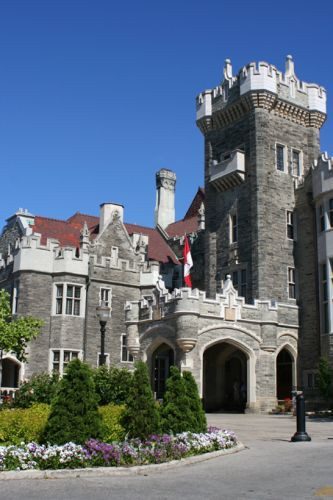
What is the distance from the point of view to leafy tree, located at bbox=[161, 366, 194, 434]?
14547 mm

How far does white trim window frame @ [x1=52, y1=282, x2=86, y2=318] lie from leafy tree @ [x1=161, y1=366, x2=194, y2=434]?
21.1 m

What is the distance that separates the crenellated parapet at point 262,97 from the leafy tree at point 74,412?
83.3ft

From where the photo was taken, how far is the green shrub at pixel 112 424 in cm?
1377

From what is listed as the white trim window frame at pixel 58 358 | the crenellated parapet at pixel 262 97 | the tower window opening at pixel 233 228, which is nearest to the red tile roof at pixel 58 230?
the white trim window frame at pixel 58 358

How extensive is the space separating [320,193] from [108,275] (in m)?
13.1

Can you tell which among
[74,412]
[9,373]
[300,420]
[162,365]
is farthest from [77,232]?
[74,412]

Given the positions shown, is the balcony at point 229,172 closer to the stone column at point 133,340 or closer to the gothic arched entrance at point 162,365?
the stone column at point 133,340

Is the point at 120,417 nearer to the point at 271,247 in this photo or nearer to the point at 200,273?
the point at 271,247

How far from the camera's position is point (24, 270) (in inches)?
1390

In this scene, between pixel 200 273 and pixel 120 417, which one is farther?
pixel 200 273

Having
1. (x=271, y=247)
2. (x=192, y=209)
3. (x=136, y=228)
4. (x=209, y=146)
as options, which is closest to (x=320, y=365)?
(x=271, y=247)

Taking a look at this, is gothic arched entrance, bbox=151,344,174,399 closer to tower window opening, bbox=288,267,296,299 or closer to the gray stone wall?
the gray stone wall

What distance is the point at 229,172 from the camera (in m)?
35.6

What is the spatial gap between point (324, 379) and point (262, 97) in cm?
1532
